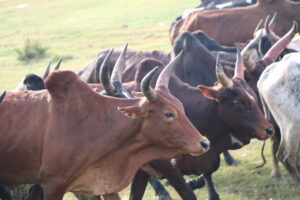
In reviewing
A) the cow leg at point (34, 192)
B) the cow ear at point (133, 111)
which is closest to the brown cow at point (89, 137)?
the cow ear at point (133, 111)

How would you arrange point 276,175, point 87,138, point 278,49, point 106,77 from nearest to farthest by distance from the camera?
point 87,138 < point 106,77 < point 276,175 < point 278,49

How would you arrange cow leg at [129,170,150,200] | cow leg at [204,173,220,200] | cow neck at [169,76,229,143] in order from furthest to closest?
cow leg at [204,173,220,200]
cow neck at [169,76,229,143]
cow leg at [129,170,150,200]

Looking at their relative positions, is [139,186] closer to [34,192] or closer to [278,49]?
[34,192]

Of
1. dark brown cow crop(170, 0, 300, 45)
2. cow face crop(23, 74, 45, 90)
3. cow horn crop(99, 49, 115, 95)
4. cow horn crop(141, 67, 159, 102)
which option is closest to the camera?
cow horn crop(141, 67, 159, 102)

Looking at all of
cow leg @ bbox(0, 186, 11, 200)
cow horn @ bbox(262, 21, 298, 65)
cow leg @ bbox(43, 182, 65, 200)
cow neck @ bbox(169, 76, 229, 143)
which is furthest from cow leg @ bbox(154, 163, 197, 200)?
cow horn @ bbox(262, 21, 298, 65)

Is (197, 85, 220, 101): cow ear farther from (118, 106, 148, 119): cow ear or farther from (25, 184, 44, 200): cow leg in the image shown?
(25, 184, 44, 200): cow leg

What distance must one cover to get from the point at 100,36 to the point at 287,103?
20683 millimetres

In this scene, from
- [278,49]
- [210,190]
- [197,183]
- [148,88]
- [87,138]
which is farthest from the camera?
[278,49]

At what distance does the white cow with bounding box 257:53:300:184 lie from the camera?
6.66 meters

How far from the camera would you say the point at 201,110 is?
6.96m

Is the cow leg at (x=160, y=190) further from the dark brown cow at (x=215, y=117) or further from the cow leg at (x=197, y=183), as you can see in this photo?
the dark brown cow at (x=215, y=117)

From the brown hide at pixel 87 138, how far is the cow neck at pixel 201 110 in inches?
48.9

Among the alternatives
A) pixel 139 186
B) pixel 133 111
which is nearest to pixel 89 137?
pixel 133 111

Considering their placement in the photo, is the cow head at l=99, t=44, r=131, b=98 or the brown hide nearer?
the brown hide
